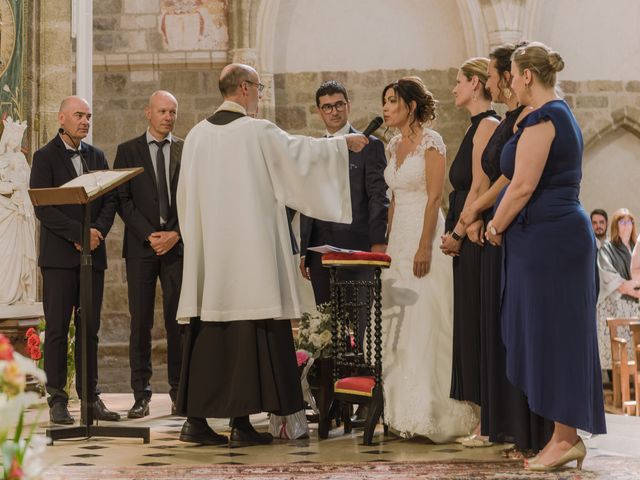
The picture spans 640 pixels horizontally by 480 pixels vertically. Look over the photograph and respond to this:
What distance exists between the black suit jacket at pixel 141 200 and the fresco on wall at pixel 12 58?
1311mm

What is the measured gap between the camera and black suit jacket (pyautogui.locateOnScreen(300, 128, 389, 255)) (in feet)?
19.1

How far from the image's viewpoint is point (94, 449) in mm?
4777

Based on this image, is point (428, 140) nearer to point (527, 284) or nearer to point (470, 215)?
point (470, 215)

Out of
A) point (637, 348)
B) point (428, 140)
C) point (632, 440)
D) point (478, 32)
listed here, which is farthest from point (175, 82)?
point (632, 440)

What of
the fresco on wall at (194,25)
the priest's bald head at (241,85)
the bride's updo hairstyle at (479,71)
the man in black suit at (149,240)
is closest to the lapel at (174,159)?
the man in black suit at (149,240)

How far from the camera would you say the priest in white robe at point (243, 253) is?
478 centimetres

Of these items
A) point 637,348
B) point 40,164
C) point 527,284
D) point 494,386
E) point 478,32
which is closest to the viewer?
point 527,284

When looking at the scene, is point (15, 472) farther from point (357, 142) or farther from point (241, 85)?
point (241, 85)

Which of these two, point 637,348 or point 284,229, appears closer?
point 284,229

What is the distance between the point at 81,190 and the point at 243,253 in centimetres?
78

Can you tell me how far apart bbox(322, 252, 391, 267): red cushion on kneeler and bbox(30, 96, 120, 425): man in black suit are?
145 cm

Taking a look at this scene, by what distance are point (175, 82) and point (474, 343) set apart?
8001 mm

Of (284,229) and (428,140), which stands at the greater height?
(428,140)

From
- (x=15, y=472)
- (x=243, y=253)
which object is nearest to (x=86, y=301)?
(x=243, y=253)
